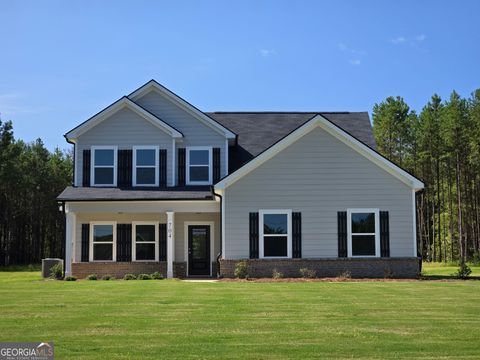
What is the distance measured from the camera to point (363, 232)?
2430cm

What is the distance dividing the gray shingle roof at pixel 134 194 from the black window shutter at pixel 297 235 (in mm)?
3481

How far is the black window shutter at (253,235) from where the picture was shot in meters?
24.1

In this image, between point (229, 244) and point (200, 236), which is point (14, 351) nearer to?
point (229, 244)

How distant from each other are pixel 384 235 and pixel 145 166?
10.7 metres

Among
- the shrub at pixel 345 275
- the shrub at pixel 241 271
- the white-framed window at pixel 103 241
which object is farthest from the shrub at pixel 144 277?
the shrub at pixel 345 275

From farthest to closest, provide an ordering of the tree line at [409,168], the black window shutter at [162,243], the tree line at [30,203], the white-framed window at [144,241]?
the tree line at [30,203] < the tree line at [409,168] < the white-framed window at [144,241] < the black window shutter at [162,243]

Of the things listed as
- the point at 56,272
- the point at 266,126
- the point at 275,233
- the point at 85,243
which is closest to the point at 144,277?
the point at 56,272

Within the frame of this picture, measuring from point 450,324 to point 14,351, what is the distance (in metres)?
7.14

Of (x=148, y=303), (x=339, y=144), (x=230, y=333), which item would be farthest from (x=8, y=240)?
(x=230, y=333)

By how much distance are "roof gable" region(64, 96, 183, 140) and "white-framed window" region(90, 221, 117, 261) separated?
408cm

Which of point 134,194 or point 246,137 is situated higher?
point 246,137

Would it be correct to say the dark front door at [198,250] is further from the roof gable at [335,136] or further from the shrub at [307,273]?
the shrub at [307,273]

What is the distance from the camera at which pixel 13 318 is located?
1138 cm

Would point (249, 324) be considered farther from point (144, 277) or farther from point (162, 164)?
point (162, 164)
